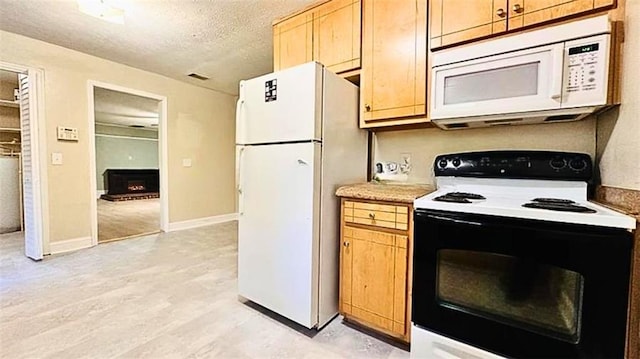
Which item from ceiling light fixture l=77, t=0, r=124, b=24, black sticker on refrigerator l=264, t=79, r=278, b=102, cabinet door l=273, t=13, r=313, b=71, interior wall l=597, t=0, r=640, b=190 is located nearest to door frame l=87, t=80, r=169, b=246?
ceiling light fixture l=77, t=0, r=124, b=24

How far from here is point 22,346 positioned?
1578 mm

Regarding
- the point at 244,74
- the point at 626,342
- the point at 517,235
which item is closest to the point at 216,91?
the point at 244,74

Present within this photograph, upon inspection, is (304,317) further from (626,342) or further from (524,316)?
(626,342)

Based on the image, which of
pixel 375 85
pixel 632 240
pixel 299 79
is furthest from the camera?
pixel 375 85

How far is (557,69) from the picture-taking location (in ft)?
4.19

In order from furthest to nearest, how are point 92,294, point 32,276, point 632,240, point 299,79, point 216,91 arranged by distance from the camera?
1. point 216,91
2. point 32,276
3. point 92,294
4. point 299,79
5. point 632,240

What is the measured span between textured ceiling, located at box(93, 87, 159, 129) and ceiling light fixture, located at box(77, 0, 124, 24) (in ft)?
7.77

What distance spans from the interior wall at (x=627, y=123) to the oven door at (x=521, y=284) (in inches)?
13.8

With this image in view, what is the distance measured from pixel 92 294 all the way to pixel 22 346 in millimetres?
642

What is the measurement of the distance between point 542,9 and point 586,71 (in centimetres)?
40

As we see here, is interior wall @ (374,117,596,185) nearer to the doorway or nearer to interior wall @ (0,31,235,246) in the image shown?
interior wall @ (0,31,235,246)

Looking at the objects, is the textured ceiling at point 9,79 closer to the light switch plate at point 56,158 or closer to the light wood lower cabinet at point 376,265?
the light switch plate at point 56,158

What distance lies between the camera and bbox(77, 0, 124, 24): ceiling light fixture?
2.11m

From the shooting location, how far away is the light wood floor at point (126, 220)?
13.6 feet
